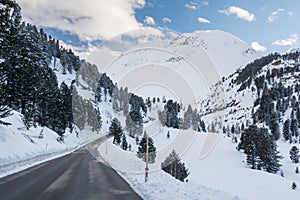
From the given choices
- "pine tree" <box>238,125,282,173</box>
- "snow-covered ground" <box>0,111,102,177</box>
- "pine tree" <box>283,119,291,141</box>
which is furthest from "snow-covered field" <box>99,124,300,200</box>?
"pine tree" <box>283,119,291,141</box>

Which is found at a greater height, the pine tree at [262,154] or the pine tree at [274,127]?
the pine tree at [274,127]

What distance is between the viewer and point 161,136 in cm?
8988

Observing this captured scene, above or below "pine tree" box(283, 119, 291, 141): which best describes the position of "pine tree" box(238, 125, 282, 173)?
below

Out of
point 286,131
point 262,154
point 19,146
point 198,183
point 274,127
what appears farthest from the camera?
point 274,127

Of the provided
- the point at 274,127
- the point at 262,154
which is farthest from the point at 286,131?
the point at 262,154

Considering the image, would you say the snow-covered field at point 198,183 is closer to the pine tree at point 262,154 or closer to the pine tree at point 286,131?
the pine tree at point 262,154

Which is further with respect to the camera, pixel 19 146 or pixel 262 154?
pixel 262 154

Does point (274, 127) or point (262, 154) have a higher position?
point (274, 127)

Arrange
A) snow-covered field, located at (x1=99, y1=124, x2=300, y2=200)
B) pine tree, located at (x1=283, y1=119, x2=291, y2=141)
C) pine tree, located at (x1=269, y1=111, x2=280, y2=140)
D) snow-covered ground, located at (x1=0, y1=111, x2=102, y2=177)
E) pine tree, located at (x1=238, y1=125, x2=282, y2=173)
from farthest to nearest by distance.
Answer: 1. pine tree, located at (x1=269, y1=111, x2=280, y2=140)
2. pine tree, located at (x1=283, y1=119, x2=291, y2=141)
3. pine tree, located at (x1=238, y1=125, x2=282, y2=173)
4. snow-covered ground, located at (x1=0, y1=111, x2=102, y2=177)
5. snow-covered field, located at (x1=99, y1=124, x2=300, y2=200)

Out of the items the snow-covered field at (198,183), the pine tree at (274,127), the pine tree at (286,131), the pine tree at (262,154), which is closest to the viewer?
the snow-covered field at (198,183)

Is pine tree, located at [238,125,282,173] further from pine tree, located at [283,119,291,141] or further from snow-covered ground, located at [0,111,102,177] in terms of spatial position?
pine tree, located at [283,119,291,141]

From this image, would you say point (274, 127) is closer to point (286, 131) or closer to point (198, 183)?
point (286, 131)

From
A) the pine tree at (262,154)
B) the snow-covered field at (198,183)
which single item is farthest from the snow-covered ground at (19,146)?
the pine tree at (262,154)

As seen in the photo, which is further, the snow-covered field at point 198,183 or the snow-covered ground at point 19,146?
the snow-covered ground at point 19,146
